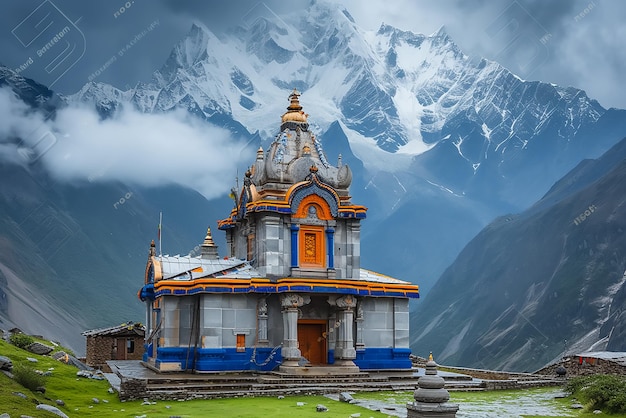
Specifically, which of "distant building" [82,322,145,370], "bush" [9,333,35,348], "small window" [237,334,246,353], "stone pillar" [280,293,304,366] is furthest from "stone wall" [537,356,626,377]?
→ "bush" [9,333,35,348]

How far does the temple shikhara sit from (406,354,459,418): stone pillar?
14017 mm

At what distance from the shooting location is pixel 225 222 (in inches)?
1371

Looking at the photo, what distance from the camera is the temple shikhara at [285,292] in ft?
90.6

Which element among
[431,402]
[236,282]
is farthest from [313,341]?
[431,402]

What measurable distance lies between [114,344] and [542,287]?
5828 centimetres

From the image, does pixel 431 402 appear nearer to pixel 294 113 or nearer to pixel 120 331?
pixel 294 113

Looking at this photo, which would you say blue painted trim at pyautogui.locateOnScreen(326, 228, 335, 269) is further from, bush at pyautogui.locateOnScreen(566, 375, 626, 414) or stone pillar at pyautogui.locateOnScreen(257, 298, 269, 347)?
bush at pyautogui.locateOnScreen(566, 375, 626, 414)

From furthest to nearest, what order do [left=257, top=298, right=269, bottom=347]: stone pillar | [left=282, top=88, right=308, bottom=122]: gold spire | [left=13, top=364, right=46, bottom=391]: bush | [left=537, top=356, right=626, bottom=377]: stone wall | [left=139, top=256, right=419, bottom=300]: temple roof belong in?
[left=282, top=88, right=308, bottom=122]: gold spire < [left=257, top=298, right=269, bottom=347]: stone pillar < [left=139, top=256, right=419, bottom=300]: temple roof < [left=537, top=356, right=626, bottom=377]: stone wall < [left=13, top=364, right=46, bottom=391]: bush

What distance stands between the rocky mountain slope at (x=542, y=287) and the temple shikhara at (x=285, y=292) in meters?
34.8

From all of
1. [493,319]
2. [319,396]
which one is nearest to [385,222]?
[493,319]

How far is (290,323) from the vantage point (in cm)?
2770

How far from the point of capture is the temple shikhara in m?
27.6

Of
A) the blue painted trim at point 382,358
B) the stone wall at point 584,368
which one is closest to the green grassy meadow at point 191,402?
the stone wall at point 584,368

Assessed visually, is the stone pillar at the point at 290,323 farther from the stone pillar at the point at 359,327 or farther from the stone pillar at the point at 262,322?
the stone pillar at the point at 359,327
